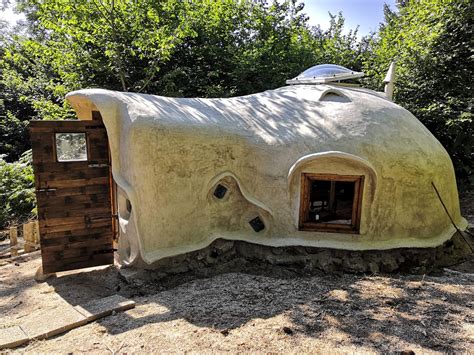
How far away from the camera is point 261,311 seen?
4.32 metres

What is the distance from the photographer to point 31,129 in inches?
209

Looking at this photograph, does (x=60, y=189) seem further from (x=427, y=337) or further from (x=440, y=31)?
(x=440, y=31)

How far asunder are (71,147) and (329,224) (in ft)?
16.5

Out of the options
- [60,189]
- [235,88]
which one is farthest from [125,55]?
[60,189]

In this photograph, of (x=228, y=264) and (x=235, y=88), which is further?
(x=235, y=88)

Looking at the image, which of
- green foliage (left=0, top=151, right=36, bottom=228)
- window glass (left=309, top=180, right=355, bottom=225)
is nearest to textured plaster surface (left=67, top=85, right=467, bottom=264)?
window glass (left=309, top=180, right=355, bottom=225)

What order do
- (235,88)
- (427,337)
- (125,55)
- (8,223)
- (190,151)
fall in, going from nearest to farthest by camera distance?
(427,337) < (190,151) < (8,223) < (125,55) < (235,88)

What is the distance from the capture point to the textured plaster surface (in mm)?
5523

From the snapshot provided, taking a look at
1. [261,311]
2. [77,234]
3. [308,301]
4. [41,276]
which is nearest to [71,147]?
[77,234]

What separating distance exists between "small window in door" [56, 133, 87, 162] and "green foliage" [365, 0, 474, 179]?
10.6 m

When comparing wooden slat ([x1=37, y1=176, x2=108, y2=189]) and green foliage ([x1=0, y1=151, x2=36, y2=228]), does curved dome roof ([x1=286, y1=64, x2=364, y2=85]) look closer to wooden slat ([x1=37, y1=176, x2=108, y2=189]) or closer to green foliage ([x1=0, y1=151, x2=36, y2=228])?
wooden slat ([x1=37, y1=176, x2=108, y2=189])

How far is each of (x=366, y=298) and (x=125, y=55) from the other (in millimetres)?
11014

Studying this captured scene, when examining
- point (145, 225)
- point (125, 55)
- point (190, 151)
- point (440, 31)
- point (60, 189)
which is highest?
point (440, 31)

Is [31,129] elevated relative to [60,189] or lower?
elevated
